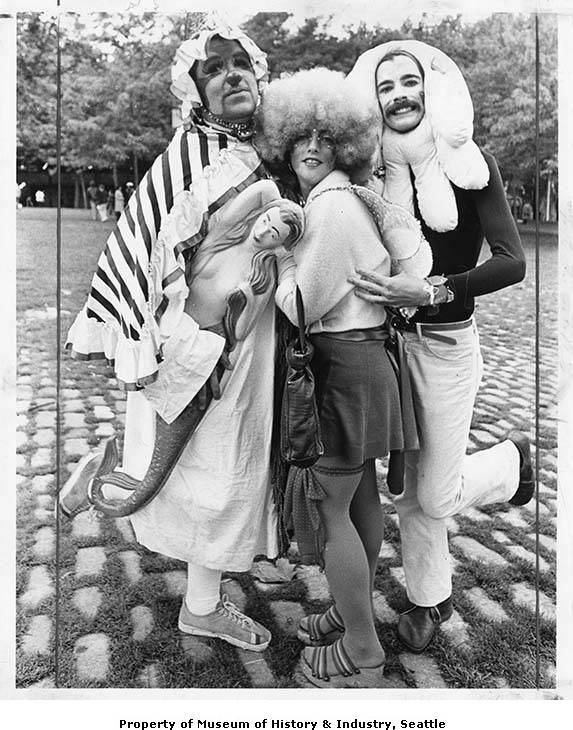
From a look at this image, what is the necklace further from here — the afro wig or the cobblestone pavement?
the cobblestone pavement

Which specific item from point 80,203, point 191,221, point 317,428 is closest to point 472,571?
point 317,428

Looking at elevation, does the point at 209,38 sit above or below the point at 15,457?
above

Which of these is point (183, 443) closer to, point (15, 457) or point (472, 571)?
point (15, 457)

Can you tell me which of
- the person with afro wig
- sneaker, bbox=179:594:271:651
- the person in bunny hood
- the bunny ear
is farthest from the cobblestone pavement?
the bunny ear

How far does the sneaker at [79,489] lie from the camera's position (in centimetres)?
304

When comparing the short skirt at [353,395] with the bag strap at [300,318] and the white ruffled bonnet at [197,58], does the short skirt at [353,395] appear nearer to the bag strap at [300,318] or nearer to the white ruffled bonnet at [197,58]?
the bag strap at [300,318]

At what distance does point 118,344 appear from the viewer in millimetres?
2791

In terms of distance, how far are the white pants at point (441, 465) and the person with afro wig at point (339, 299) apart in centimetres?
15

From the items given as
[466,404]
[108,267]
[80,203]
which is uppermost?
[80,203]

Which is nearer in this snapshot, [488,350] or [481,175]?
[481,175]

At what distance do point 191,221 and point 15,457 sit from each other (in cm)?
101

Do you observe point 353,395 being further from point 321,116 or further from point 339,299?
point 321,116

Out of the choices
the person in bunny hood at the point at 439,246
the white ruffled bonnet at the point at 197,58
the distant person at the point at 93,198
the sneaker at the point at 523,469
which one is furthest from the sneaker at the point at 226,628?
the white ruffled bonnet at the point at 197,58

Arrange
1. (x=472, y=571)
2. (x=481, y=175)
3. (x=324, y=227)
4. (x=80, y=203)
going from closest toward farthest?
(x=324, y=227) < (x=481, y=175) < (x=80, y=203) < (x=472, y=571)
